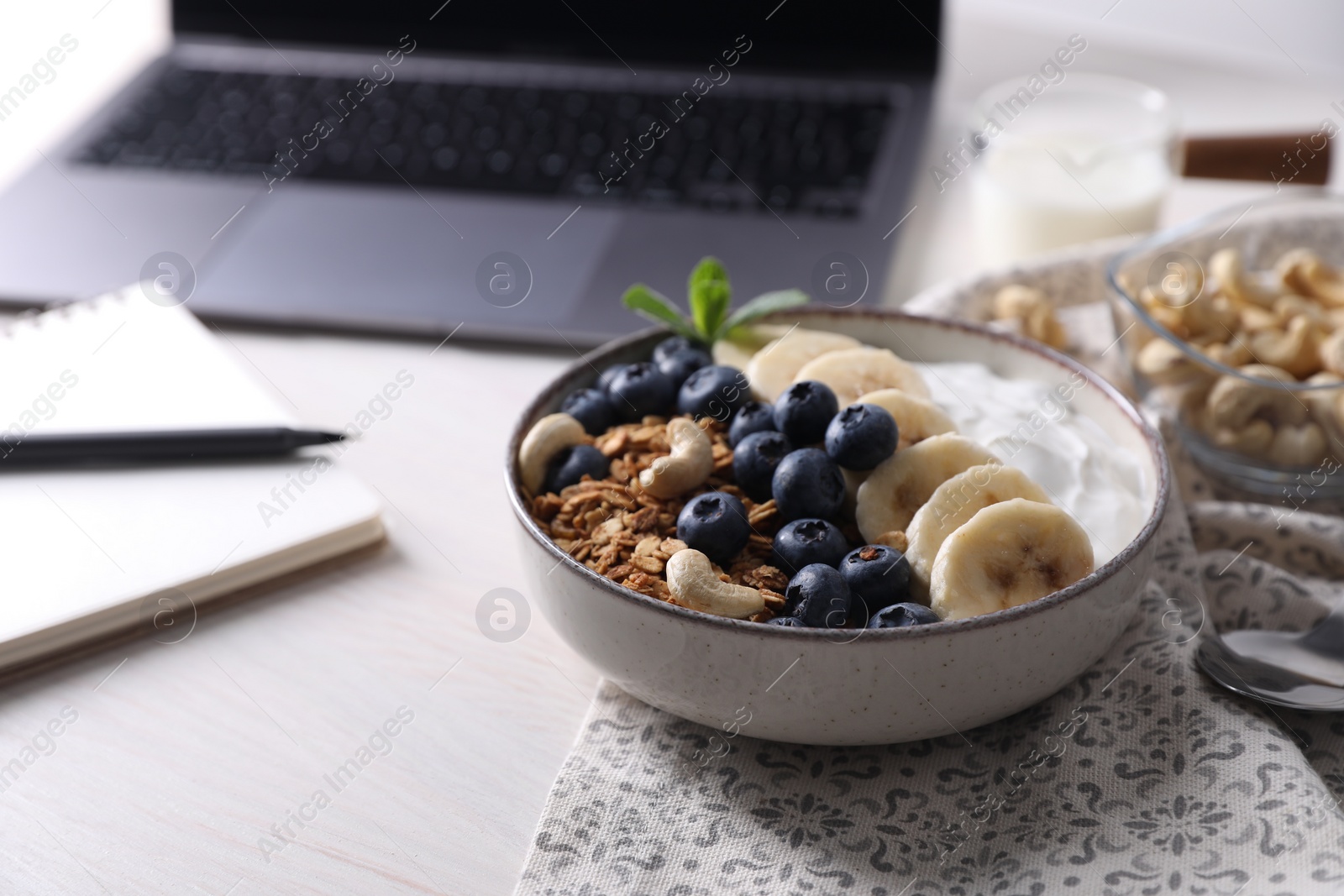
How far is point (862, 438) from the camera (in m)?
0.67

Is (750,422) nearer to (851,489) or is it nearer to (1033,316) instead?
(851,489)

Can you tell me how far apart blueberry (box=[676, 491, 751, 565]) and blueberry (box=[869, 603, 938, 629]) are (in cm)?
9

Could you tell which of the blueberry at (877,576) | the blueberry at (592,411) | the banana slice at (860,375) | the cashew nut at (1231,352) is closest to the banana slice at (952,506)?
the blueberry at (877,576)

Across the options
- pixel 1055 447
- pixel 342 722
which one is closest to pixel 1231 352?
pixel 1055 447

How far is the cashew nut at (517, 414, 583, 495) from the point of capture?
2.40ft

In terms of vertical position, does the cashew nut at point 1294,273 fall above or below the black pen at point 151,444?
below

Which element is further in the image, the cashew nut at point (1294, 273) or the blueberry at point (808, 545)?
the cashew nut at point (1294, 273)

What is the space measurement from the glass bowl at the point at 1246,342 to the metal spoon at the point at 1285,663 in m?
0.16

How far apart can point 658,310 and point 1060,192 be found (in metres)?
0.59

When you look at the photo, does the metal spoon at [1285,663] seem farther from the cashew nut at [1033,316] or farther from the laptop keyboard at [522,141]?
→ the laptop keyboard at [522,141]

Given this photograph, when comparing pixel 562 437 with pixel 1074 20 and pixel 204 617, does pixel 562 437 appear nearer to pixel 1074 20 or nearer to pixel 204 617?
pixel 204 617

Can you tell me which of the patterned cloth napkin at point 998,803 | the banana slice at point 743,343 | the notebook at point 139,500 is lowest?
the patterned cloth napkin at point 998,803

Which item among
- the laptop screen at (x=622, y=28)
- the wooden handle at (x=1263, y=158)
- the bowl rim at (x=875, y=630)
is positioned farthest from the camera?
the laptop screen at (x=622, y=28)

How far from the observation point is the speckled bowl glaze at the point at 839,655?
1.90ft
